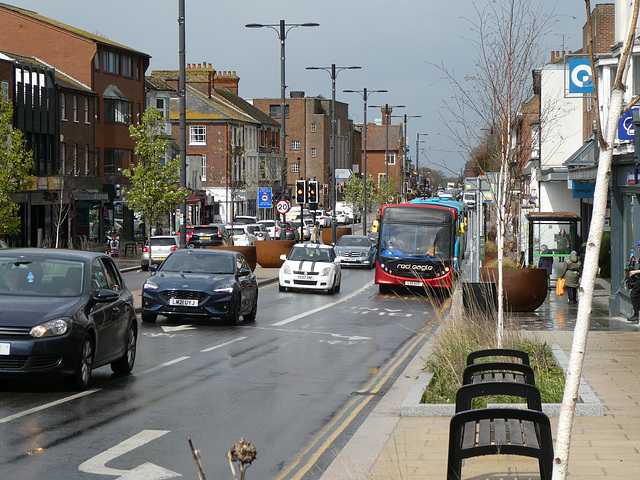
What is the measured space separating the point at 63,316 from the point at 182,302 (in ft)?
28.6

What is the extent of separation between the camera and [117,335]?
1318cm

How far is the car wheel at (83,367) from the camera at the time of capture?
11875mm

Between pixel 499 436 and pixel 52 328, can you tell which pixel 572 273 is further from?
pixel 499 436

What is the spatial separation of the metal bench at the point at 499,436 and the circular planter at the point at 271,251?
36.5 metres

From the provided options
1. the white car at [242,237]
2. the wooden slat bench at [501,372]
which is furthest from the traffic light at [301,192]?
the wooden slat bench at [501,372]

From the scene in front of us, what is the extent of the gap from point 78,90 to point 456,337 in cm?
4867

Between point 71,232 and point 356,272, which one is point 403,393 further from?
point 71,232

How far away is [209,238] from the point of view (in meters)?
44.5

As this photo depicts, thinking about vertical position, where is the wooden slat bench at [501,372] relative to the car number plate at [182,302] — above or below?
above

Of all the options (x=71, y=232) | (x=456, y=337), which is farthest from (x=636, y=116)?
(x=71, y=232)

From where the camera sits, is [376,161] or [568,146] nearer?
[568,146]

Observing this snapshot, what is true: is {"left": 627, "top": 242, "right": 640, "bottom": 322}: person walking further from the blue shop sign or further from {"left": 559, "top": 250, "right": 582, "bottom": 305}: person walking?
the blue shop sign

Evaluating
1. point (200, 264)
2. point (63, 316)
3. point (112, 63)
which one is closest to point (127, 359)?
point (63, 316)

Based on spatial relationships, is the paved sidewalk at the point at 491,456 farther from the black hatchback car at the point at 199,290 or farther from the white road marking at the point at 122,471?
the black hatchback car at the point at 199,290
